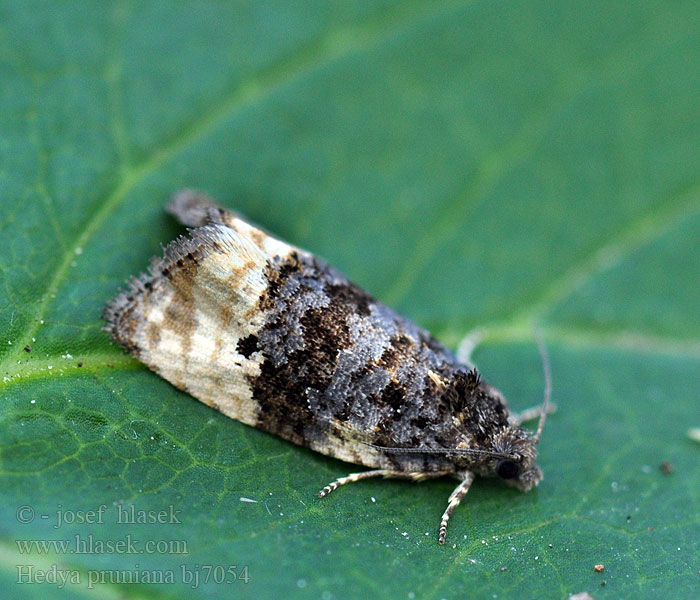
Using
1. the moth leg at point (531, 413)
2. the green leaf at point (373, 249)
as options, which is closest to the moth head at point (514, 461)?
the green leaf at point (373, 249)

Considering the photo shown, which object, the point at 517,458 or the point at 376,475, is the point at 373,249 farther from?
the point at 517,458

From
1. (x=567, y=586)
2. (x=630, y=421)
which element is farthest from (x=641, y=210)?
(x=567, y=586)

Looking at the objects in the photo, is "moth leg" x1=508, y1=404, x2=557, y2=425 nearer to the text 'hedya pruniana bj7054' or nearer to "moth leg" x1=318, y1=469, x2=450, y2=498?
the text 'hedya pruniana bj7054'

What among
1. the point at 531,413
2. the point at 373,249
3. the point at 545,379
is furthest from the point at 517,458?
the point at 373,249

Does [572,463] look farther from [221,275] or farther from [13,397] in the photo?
[13,397]

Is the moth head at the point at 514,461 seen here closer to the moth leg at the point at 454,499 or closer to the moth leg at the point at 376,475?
the moth leg at the point at 454,499

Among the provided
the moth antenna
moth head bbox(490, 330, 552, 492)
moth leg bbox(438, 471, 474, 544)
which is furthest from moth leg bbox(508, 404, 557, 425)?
moth leg bbox(438, 471, 474, 544)
